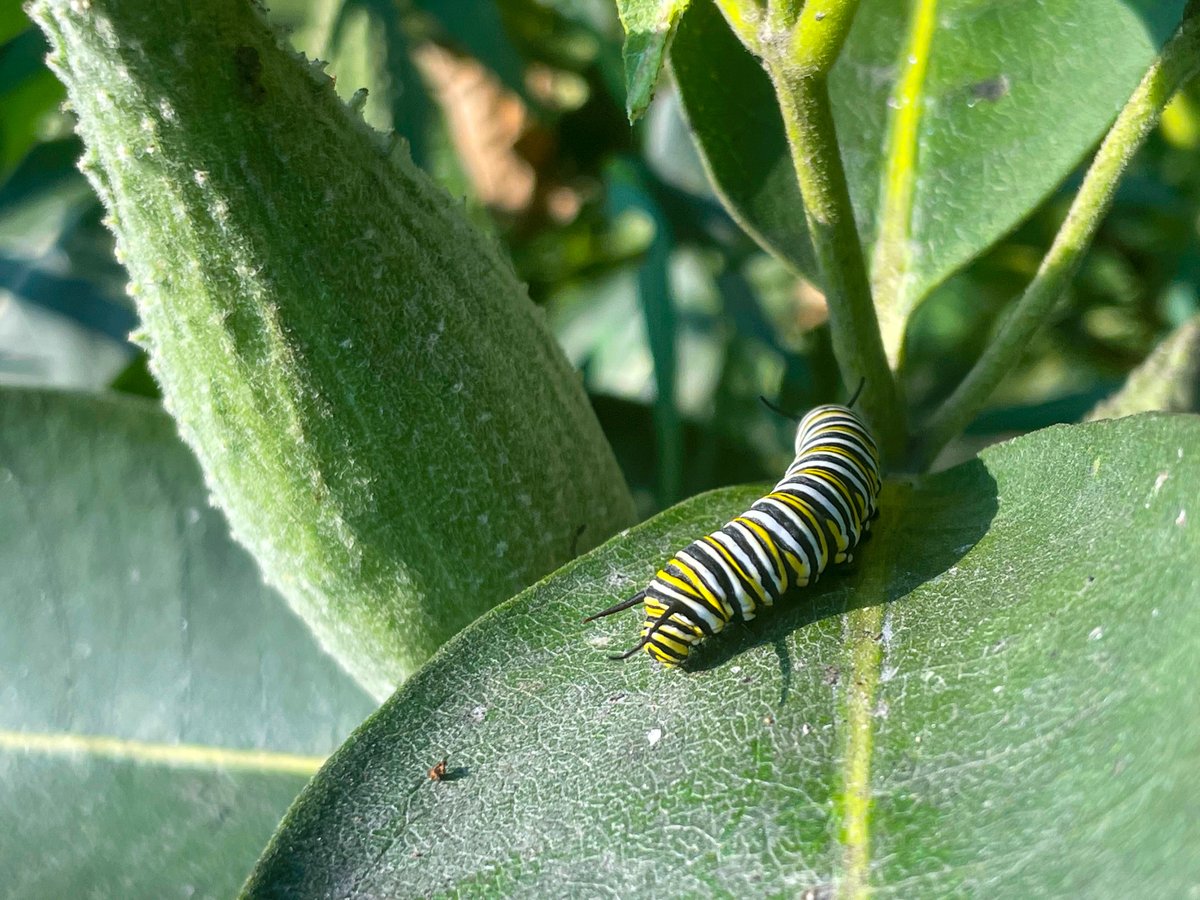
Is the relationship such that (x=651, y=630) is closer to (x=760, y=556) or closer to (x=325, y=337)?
(x=760, y=556)

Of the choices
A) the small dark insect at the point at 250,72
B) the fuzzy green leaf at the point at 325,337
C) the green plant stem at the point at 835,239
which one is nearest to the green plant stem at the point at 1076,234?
the green plant stem at the point at 835,239

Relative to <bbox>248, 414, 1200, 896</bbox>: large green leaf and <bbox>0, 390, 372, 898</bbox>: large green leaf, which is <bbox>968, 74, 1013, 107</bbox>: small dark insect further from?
<bbox>0, 390, 372, 898</bbox>: large green leaf

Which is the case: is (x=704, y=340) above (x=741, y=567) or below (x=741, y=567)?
below

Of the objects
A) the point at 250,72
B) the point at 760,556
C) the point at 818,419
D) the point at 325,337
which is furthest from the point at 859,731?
the point at 250,72

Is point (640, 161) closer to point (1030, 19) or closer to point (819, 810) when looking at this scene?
point (1030, 19)

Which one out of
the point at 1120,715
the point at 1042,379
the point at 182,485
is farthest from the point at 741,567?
the point at 1042,379

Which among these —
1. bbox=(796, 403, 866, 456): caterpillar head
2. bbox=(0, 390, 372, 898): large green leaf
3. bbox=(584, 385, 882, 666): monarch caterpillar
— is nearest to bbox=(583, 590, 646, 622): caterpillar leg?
bbox=(584, 385, 882, 666): monarch caterpillar
